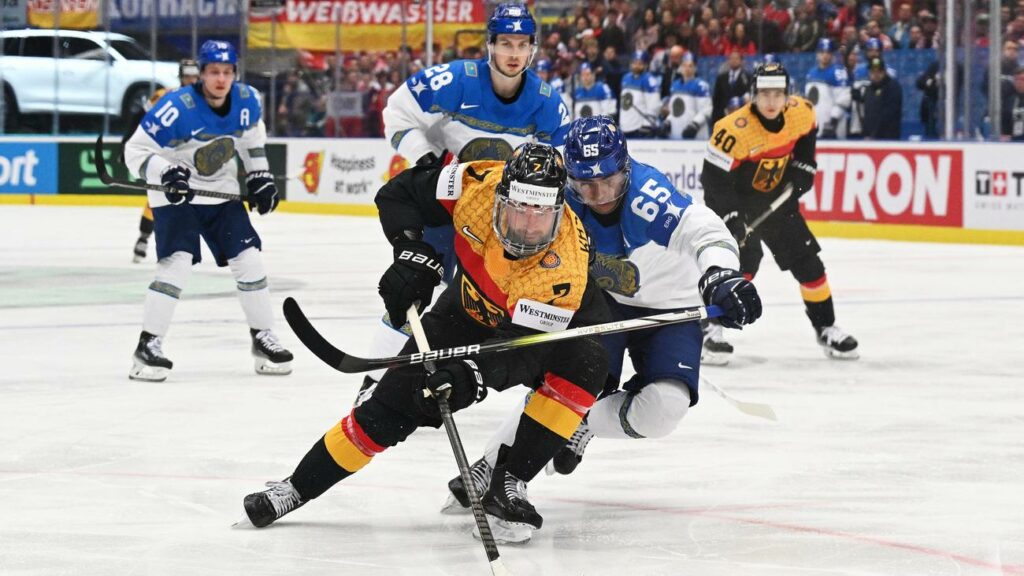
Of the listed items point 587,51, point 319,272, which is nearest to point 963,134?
point 587,51

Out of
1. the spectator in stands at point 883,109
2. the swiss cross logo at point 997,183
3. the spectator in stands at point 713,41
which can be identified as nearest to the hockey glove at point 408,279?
the swiss cross logo at point 997,183

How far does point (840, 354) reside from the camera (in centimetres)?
671

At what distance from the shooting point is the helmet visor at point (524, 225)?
3285 millimetres

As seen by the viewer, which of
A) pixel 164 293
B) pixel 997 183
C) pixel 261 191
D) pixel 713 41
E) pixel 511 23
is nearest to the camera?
pixel 511 23

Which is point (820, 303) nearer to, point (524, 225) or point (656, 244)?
point (656, 244)

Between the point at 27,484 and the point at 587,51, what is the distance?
11571mm

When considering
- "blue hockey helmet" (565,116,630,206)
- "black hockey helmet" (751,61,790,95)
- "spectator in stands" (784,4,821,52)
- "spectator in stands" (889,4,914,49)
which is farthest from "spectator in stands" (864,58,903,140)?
"blue hockey helmet" (565,116,630,206)

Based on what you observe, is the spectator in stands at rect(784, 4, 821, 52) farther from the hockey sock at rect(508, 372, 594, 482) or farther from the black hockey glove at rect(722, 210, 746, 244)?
the hockey sock at rect(508, 372, 594, 482)

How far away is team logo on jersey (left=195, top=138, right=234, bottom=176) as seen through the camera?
245 inches

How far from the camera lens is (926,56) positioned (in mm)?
Answer: 12617

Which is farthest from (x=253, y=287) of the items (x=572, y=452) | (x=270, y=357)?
(x=572, y=452)

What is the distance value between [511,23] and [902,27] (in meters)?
8.75

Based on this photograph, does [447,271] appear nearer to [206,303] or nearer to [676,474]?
[676,474]

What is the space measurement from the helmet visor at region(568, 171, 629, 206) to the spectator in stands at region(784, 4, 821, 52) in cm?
1004
